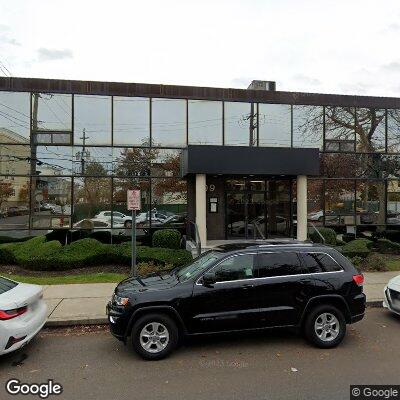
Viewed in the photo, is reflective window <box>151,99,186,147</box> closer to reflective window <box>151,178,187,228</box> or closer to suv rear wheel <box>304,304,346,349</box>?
reflective window <box>151,178,187,228</box>

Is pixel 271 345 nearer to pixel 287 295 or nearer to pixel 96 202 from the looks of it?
pixel 287 295

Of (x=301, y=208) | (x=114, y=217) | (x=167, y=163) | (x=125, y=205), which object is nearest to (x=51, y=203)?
(x=114, y=217)

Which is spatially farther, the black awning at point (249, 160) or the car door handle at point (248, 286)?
the black awning at point (249, 160)

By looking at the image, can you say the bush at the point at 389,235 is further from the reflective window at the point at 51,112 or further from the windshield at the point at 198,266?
the reflective window at the point at 51,112

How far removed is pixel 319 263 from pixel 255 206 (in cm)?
901

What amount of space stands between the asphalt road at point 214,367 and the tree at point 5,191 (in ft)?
30.1

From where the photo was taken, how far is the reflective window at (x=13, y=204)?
46.1 feet

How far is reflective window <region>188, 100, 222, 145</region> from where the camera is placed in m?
15.1

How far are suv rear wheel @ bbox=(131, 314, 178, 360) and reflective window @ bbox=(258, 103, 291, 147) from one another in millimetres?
11148

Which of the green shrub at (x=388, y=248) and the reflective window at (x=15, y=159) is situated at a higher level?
the reflective window at (x=15, y=159)

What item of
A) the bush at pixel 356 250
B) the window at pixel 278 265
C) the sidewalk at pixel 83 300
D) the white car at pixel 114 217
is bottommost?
the sidewalk at pixel 83 300

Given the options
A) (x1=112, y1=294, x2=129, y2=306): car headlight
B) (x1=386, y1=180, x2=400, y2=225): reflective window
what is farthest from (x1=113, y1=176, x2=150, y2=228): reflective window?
(x1=386, y1=180, x2=400, y2=225): reflective window

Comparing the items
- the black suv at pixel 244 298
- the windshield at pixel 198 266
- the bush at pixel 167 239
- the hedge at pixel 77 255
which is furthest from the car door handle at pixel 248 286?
the bush at pixel 167 239

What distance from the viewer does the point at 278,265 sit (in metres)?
6.05
